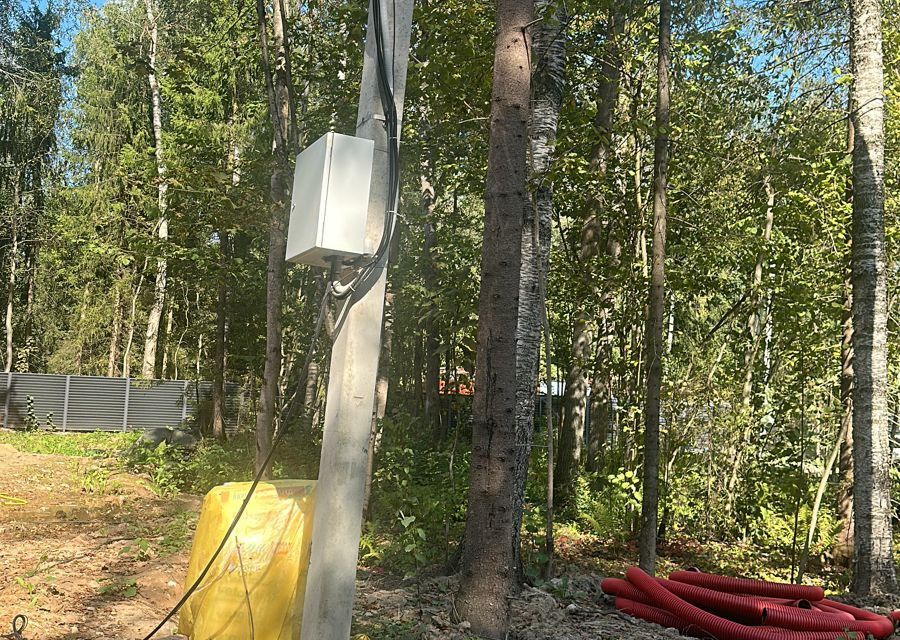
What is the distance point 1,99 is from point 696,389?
27425 mm

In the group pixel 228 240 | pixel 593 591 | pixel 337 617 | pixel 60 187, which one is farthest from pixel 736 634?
pixel 60 187

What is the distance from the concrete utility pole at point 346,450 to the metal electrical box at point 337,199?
17 centimetres

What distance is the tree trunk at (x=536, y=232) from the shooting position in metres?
6.95

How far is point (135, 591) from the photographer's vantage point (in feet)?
21.0

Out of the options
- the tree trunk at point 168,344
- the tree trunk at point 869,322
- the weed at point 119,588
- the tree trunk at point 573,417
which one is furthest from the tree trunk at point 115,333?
the tree trunk at point 869,322

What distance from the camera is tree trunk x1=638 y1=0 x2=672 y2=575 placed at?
776cm

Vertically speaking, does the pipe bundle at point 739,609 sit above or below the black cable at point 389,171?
below

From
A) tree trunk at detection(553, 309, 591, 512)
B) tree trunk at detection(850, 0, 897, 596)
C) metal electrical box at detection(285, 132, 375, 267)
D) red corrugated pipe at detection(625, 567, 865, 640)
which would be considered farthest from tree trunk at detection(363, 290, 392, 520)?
metal electrical box at detection(285, 132, 375, 267)

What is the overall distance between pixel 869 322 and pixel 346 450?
6737 millimetres

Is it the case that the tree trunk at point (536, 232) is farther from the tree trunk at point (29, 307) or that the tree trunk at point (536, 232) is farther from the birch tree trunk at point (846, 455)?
the tree trunk at point (29, 307)

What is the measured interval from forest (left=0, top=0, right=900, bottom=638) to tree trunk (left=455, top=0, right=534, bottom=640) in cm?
2

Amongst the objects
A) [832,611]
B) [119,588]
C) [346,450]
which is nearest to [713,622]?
[832,611]

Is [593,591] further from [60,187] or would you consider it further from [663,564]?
[60,187]

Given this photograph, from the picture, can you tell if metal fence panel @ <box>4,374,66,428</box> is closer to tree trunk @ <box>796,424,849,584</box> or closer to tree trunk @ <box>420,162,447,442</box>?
tree trunk @ <box>420,162,447,442</box>
